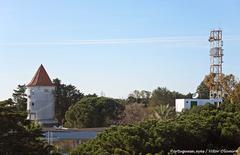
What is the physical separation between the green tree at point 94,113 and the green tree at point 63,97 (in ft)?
29.1

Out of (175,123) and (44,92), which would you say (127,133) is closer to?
(175,123)

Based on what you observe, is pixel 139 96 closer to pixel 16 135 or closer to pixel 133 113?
Result: pixel 133 113

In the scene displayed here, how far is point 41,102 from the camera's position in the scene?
6338 centimetres

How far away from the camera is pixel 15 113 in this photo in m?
20.9

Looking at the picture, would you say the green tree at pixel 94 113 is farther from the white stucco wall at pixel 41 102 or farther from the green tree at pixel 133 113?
the white stucco wall at pixel 41 102

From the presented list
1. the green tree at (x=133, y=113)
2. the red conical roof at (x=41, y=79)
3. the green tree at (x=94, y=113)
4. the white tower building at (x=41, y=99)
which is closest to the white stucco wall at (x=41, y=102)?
the white tower building at (x=41, y=99)

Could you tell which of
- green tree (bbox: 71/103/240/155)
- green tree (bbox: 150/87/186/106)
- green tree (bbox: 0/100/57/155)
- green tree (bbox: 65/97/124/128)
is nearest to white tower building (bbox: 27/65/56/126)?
green tree (bbox: 65/97/124/128)

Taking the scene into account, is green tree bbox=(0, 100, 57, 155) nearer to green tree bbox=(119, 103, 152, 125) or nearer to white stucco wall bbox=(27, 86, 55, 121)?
green tree bbox=(119, 103, 152, 125)

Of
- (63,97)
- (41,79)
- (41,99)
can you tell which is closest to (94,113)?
(41,99)

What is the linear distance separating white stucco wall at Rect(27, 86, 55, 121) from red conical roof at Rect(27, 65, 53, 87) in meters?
0.47

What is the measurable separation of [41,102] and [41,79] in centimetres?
304

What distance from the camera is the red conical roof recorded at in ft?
210

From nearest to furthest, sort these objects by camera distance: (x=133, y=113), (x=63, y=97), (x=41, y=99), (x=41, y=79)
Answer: (x=133, y=113) → (x=41, y=99) → (x=41, y=79) → (x=63, y=97)

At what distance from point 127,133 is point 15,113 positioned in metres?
5.16
